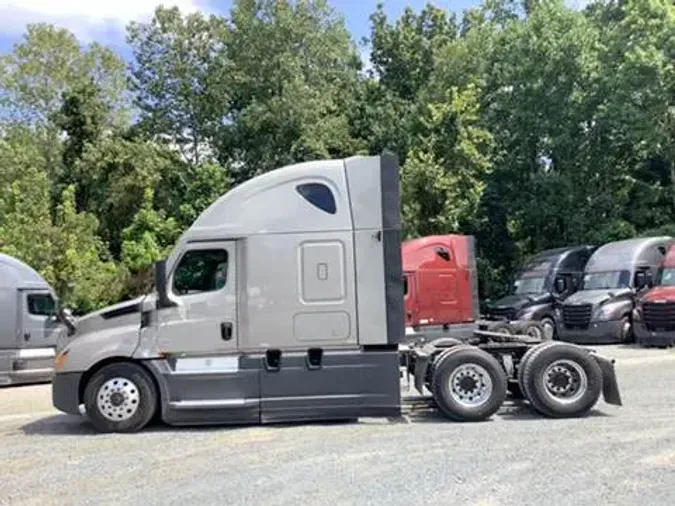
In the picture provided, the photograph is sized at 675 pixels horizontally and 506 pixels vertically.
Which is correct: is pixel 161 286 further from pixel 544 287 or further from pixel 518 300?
pixel 544 287

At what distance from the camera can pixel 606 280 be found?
2373cm

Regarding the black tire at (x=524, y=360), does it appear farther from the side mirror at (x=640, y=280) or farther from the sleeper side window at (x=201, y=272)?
the side mirror at (x=640, y=280)

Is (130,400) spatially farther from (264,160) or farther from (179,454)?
(264,160)

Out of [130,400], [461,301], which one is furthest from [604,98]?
[130,400]

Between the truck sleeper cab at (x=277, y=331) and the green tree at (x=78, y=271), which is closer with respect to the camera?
the truck sleeper cab at (x=277, y=331)

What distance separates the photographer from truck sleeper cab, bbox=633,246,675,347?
19984mm

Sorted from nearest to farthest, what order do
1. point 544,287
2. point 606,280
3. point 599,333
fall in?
point 599,333 < point 606,280 < point 544,287

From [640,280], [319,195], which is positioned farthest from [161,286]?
[640,280]

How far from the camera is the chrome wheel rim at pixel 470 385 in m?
10.2

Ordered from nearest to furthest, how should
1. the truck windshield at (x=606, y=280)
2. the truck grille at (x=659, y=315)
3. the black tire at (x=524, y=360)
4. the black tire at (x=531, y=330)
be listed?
the black tire at (x=524, y=360)
the truck grille at (x=659, y=315)
the black tire at (x=531, y=330)
the truck windshield at (x=606, y=280)

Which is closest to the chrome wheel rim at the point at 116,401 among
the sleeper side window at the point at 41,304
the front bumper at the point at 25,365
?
the front bumper at the point at 25,365

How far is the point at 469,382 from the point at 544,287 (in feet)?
52.5

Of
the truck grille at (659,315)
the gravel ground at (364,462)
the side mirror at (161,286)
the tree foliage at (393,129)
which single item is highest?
the tree foliage at (393,129)

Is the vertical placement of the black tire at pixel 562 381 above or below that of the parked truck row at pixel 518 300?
below
